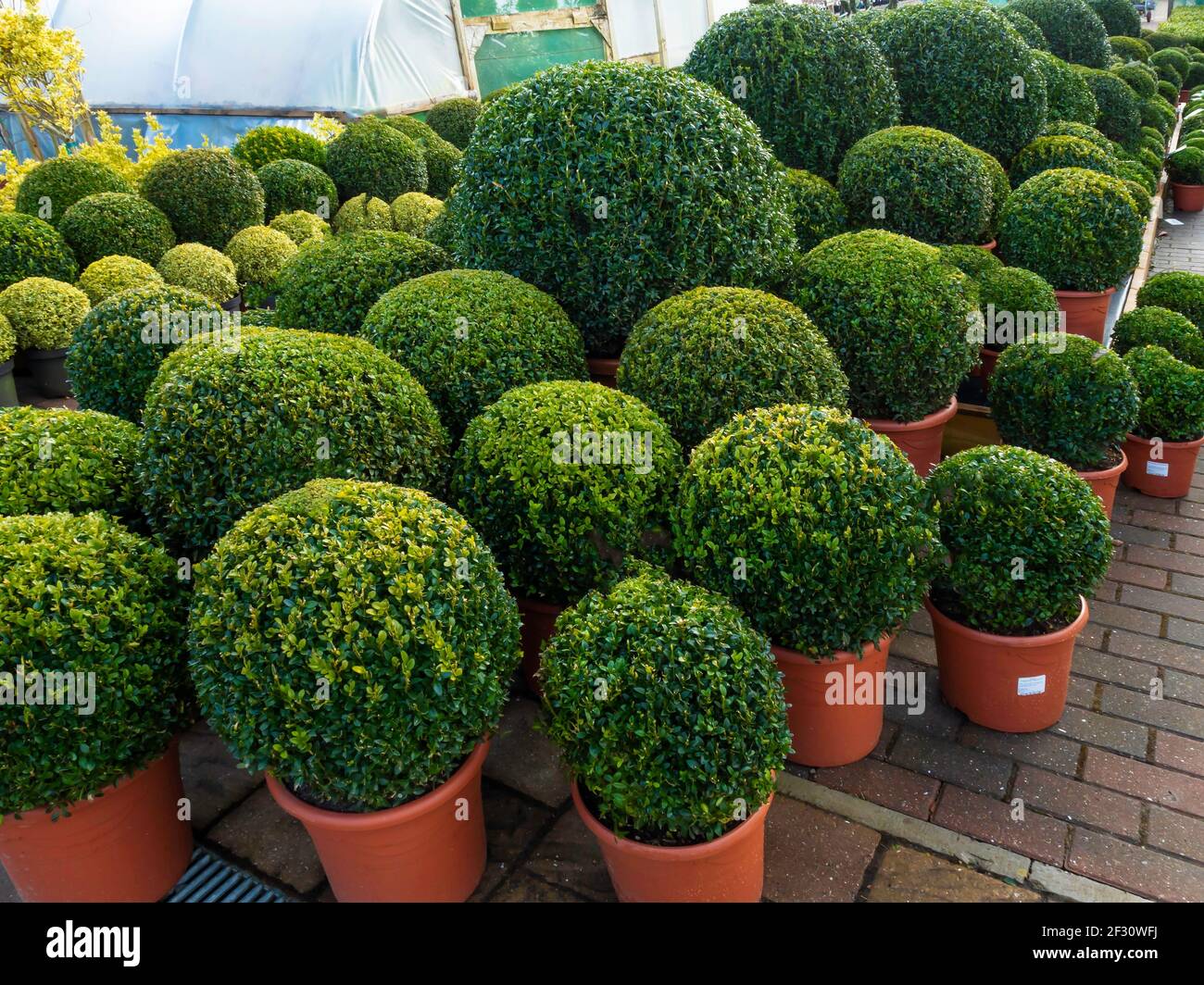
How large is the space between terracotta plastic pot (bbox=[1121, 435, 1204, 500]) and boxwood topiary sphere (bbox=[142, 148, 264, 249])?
904 centimetres

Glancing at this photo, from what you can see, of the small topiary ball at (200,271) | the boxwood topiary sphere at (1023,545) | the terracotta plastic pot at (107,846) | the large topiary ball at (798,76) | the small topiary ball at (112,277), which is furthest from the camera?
the small topiary ball at (200,271)

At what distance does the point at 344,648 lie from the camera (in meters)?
2.80

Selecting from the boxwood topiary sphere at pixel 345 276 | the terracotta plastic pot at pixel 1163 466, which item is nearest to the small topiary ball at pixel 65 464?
the boxwood topiary sphere at pixel 345 276

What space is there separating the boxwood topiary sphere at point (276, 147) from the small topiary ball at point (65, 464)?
344 inches

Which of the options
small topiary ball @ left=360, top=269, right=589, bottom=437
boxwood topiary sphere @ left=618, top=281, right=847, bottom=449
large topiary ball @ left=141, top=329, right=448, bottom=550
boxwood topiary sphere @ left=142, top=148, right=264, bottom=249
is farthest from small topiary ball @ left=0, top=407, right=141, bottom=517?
boxwood topiary sphere @ left=142, top=148, right=264, bottom=249

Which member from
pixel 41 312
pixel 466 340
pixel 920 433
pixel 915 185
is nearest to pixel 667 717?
pixel 466 340

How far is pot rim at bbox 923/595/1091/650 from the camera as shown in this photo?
3904 mm

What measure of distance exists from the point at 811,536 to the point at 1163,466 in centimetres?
399

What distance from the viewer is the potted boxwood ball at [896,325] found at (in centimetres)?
512

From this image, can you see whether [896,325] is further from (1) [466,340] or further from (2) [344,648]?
(2) [344,648]

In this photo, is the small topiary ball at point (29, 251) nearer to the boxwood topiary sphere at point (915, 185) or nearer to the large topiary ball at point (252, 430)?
the large topiary ball at point (252, 430)

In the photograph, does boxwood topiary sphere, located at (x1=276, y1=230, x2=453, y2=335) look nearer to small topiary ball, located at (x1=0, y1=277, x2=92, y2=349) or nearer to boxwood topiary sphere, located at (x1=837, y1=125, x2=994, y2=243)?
boxwood topiary sphere, located at (x1=837, y1=125, x2=994, y2=243)

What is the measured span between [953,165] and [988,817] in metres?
4.92

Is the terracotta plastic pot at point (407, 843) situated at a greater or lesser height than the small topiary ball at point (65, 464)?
lesser
